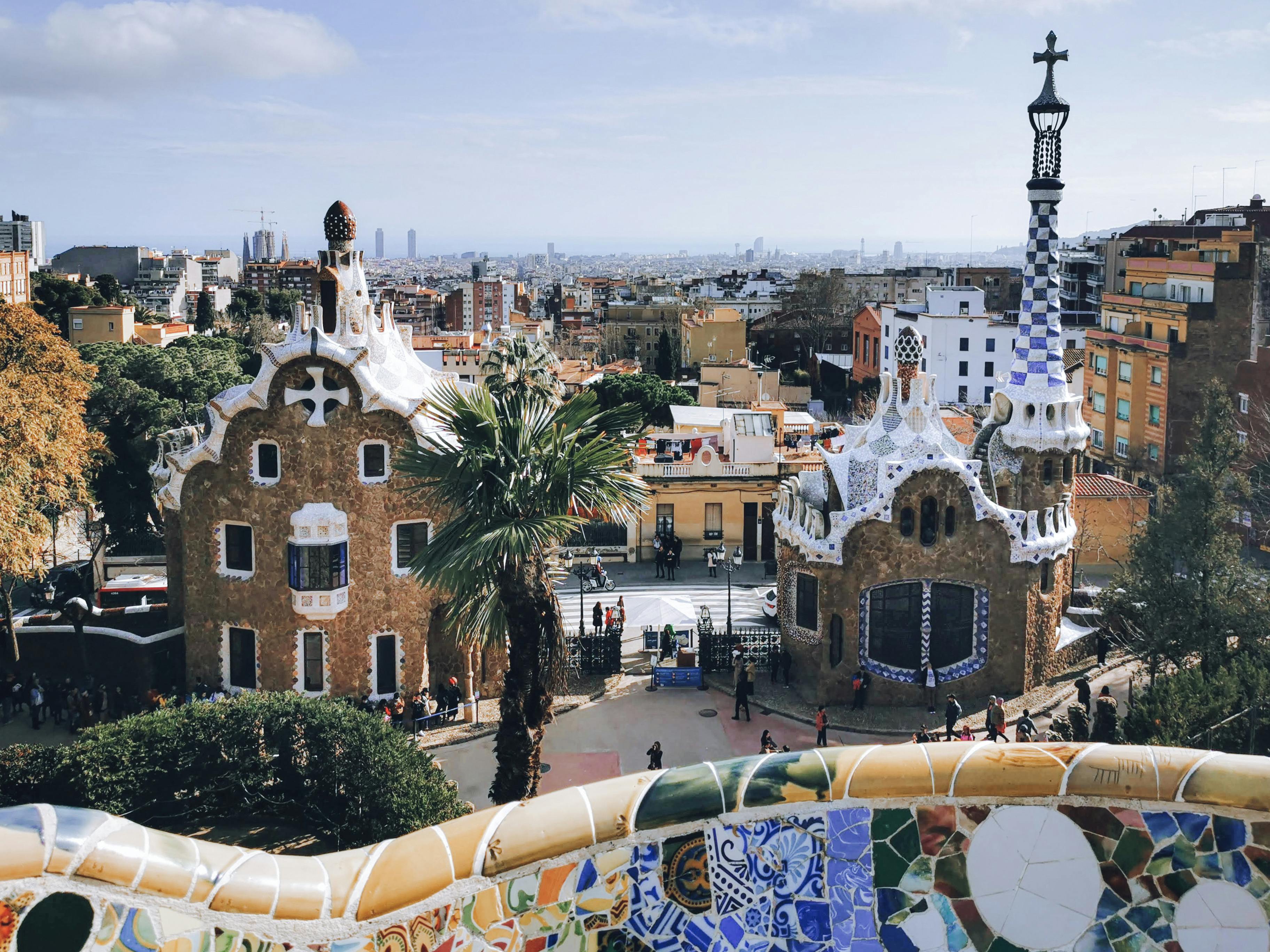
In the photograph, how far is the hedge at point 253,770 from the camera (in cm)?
2123

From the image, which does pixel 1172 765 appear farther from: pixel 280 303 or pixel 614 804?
pixel 280 303

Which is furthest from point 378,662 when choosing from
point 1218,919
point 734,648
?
point 1218,919

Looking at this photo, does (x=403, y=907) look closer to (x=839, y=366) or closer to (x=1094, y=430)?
(x=1094, y=430)

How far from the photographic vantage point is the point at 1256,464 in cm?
4756

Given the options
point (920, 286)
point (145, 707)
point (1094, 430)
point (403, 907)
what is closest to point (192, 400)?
point (145, 707)

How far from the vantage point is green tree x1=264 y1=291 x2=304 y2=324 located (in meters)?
114

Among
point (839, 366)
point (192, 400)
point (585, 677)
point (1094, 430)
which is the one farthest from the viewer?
point (839, 366)

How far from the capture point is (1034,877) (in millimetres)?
8094

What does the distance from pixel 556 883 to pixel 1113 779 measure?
3.70m

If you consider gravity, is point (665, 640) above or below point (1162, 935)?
below

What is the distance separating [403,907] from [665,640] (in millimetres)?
26783

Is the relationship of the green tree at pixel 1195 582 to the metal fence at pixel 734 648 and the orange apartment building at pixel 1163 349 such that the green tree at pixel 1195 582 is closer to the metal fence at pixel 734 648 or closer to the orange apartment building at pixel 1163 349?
the metal fence at pixel 734 648

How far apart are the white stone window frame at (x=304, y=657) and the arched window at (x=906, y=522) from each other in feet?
46.5

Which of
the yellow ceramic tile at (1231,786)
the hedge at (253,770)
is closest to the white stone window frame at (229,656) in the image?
the hedge at (253,770)
